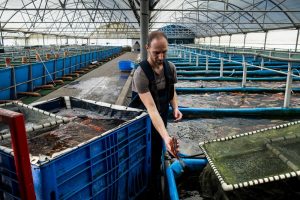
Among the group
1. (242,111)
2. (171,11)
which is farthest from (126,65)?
(171,11)

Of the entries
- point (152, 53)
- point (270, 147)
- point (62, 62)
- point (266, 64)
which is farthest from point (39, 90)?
point (266, 64)

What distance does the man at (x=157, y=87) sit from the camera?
2055 millimetres

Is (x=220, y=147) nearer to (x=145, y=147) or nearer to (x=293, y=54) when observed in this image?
(x=145, y=147)

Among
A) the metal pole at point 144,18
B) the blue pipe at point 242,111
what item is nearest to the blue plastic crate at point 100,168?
the blue pipe at point 242,111

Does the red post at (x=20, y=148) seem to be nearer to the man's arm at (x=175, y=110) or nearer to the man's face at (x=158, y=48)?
the man's face at (x=158, y=48)

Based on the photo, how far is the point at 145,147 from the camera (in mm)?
2504

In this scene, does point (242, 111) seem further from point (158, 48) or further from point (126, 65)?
point (126, 65)

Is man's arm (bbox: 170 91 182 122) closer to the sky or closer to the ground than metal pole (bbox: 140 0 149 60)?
closer to the ground

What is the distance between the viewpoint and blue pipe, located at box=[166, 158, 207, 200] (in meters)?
2.09

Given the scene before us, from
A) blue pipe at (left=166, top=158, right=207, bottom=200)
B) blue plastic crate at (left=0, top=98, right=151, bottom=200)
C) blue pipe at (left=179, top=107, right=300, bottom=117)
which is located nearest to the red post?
blue plastic crate at (left=0, top=98, right=151, bottom=200)

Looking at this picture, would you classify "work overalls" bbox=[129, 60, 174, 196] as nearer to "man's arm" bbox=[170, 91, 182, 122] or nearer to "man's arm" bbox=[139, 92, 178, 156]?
"man's arm" bbox=[170, 91, 182, 122]

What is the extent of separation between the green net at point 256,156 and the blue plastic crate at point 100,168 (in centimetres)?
67

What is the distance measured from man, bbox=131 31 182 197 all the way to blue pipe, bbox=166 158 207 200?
308 millimetres

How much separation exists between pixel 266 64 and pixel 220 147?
11713mm
